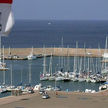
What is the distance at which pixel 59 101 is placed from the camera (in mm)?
25219

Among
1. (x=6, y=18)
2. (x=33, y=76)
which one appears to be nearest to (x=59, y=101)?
(x=33, y=76)

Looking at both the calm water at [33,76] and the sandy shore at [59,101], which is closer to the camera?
the sandy shore at [59,101]

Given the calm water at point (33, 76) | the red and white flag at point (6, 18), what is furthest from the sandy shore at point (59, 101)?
the red and white flag at point (6, 18)

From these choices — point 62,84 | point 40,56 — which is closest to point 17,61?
point 40,56

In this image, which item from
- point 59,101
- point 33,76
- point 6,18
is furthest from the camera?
point 33,76

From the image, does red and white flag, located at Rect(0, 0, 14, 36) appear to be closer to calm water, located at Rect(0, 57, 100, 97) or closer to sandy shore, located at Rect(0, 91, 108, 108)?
sandy shore, located at Rect(0, 91, 108, 108)

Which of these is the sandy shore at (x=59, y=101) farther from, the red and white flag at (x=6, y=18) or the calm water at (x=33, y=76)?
the red and white flag at (x=6, y=18)

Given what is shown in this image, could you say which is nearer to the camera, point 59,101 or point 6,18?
point 6,18

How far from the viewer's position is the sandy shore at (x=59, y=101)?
23.7 meters

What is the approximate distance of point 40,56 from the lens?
6366 cm

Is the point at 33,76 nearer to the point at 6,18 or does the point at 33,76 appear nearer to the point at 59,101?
the point at 59,101

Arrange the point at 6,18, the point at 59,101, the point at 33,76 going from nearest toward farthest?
1. the point at 6,18
2. the point at 59,101
3. the point at 33,76

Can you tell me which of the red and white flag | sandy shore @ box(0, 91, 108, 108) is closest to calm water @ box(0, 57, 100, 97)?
sandy shore @ box(0, 91, 108, 108)

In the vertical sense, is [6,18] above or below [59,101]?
above
